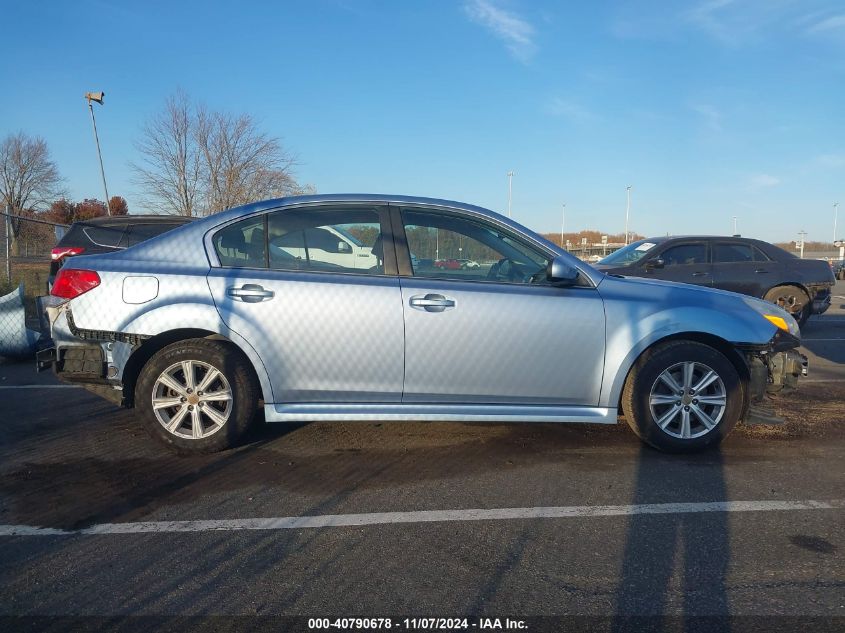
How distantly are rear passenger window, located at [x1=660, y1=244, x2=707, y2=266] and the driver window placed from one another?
633 cm

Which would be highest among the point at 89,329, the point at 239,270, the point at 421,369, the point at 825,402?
the point at 239,270

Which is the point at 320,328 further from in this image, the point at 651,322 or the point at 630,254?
the point at 630,254

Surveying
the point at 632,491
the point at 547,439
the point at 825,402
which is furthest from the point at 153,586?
the point at 825,402

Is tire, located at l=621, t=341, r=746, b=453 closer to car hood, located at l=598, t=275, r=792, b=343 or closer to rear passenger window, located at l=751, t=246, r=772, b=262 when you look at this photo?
car hood, located at l=598, t=275, r=792, b=343

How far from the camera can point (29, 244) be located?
1608 centimetres

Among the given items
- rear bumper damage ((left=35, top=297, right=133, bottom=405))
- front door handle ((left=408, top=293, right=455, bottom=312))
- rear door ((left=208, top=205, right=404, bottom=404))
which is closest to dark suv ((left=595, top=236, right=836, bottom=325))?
front door handle ((left=408, top=293, right=455, bottom=312))

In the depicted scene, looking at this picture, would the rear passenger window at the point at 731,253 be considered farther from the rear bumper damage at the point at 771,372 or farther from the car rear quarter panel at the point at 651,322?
the car rear quarter panel at the point at 651,322

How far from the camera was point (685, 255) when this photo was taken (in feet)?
33.4

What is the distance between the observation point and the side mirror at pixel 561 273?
428 centimetres

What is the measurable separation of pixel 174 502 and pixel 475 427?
7.73ft

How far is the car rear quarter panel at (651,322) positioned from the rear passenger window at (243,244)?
7.61ft

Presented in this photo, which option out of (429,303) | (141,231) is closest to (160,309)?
(429,303)

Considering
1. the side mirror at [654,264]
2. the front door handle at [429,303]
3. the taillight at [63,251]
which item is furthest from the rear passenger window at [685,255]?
the taillight at [63,251]

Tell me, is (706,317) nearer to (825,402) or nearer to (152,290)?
(825,402)
